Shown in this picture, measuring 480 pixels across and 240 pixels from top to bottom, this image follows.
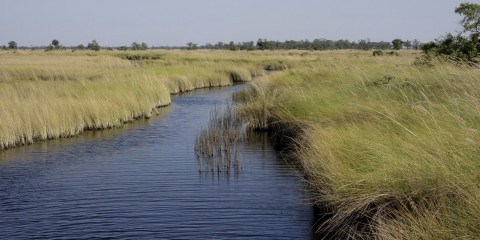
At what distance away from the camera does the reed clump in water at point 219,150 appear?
1162cm

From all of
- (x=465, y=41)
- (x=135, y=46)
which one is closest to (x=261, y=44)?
(x=135, y=46)

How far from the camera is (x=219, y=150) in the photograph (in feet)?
41.7

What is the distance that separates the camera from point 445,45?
19.6m

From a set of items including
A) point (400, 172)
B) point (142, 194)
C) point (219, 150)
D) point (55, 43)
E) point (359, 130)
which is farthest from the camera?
point (55, 43)

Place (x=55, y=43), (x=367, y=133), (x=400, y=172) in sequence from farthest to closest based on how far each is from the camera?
(x=55, y=43) < (x=367, y=133) < (x=400, y=172)

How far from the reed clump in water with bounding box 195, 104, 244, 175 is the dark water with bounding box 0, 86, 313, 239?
242mm

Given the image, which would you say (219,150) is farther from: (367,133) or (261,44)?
(261,44)

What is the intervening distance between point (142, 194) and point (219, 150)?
325cm

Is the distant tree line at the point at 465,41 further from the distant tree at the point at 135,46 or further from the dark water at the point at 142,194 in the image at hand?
the distant tree at the point at 135,46

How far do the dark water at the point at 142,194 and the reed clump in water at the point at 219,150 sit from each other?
242mm

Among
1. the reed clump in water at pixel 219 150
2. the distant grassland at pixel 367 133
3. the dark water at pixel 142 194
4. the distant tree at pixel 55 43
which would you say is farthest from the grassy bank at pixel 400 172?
the distant tree at pixel 55 43

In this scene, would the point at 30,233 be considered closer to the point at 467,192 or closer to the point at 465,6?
the point at 467,192

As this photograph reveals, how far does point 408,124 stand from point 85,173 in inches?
251

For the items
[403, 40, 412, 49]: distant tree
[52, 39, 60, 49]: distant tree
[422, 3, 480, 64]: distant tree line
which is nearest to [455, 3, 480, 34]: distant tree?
[422, 3, 480, 64]: distant tree line
